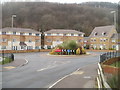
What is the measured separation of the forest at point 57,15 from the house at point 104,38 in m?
21.0

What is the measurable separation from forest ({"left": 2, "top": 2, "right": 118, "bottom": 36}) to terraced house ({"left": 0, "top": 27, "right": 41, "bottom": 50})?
86.9 feet

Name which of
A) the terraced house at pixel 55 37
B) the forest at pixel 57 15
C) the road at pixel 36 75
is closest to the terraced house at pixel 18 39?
the terraced house at pixel 55 37

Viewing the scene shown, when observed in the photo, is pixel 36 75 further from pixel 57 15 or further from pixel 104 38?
pixel 57 15

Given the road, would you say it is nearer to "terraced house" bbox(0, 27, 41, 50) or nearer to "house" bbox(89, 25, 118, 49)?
"terraced house" bbox(0, 27, 41, 50)

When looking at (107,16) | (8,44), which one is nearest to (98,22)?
→ (107,16)

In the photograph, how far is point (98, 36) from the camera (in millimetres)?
67250

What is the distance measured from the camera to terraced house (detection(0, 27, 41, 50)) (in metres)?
56.0

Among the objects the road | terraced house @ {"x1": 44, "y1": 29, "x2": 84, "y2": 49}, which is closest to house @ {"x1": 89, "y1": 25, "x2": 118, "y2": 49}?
terraced house @ {"x1": 44, "y1": 29, "x2": 84, "y2": 49}

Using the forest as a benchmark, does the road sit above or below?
below

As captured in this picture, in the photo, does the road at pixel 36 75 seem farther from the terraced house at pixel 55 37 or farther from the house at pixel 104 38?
the house at pixel 104 38

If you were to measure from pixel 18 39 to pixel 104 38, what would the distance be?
30.0 metres

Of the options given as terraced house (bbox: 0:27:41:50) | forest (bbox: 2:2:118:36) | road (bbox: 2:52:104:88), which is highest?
forest (bbox: 2:2:118:36)

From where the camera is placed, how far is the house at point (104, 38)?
6425cm

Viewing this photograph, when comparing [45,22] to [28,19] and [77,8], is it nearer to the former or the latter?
[28,19]
